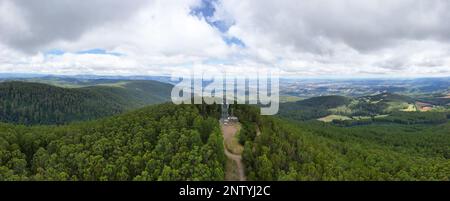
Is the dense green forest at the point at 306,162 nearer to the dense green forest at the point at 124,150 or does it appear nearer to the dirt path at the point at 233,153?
the dirt path at the point at 233,153

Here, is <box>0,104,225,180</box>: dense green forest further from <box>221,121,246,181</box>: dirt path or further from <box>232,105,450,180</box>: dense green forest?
<box>232,105,450,180</box>: dense green forest

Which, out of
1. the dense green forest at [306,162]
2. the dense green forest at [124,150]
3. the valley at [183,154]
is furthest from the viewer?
the valley at [183,154]

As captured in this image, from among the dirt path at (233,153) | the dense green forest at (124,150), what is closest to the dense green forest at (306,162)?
the dirt path at (233,153)

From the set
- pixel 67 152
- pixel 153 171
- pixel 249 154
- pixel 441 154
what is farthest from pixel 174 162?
pixel 441 154

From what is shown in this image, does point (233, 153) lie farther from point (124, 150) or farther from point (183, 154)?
point (124, 150)

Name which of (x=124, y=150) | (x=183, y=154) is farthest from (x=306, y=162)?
(x=124, y=150)
